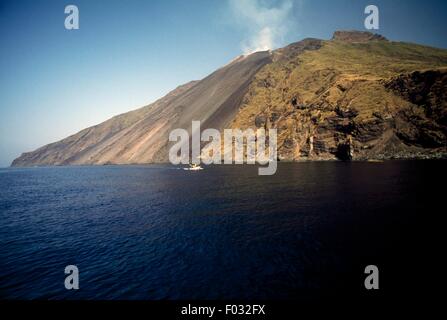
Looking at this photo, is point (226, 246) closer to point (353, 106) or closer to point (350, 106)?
point (353, 106)

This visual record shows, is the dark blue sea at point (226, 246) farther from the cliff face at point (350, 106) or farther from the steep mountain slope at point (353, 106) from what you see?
the cliff face at point (350, 106)

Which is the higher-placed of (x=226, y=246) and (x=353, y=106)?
(x=353, y=106)

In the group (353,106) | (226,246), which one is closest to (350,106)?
(353,106)

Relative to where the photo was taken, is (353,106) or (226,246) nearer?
(226,246)

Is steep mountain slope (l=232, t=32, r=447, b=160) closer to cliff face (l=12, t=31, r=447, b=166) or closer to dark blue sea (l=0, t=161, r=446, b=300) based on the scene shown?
cliff face (l=12, t=31, r=447, b=166)

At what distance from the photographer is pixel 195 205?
3978 centimetres

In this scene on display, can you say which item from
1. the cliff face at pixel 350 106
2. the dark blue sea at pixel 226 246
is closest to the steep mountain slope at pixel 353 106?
the cliff face at pixel 350 106

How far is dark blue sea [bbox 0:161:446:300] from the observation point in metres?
15.6

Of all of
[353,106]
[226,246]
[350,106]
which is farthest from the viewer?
[350,106]

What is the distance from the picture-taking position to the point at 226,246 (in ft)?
72.0

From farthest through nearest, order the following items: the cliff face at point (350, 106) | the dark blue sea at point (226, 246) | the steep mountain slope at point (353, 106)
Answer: the cliff face at point (350, 106) → the steep mountain slope at point (353, 106) → the dark blue sea at point (226, 246)

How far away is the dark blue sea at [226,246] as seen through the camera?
51.2 feet
